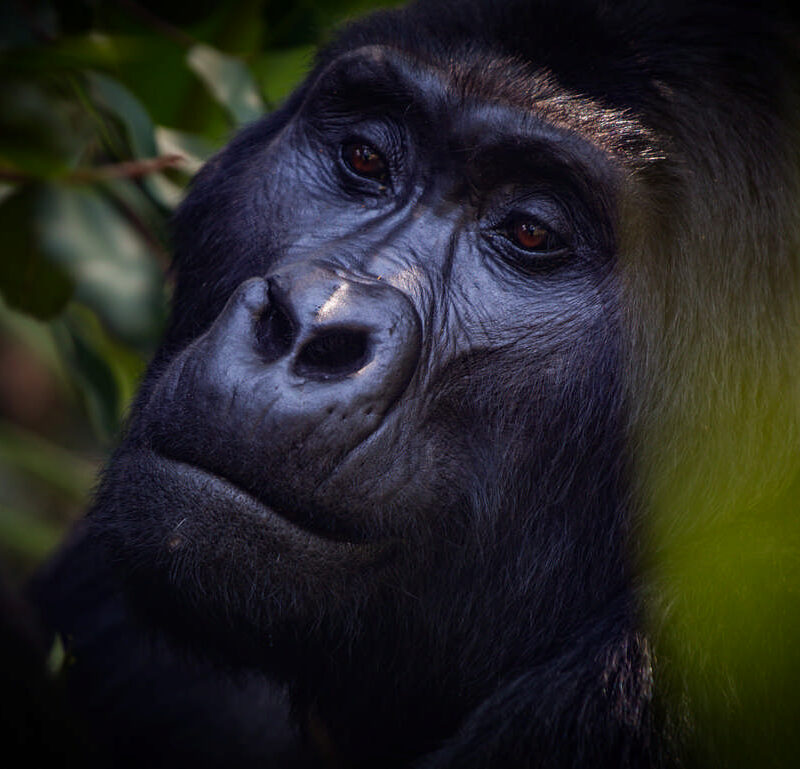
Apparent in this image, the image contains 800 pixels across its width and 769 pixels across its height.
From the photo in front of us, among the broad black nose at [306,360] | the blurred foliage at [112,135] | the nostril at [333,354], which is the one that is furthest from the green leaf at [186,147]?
the nostril at [333,354]

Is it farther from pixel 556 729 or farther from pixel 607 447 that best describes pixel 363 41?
pixel 556 729

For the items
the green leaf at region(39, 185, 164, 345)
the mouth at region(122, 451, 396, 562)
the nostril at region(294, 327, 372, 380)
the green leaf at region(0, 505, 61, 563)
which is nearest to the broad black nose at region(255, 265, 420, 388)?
the nostril at region(294, 327, 372, 380)

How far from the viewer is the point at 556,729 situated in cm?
256

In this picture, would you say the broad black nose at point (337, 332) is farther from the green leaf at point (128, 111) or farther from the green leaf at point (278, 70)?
the green leaf at point (278, 70)

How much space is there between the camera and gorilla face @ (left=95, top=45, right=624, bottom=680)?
2.42 meters

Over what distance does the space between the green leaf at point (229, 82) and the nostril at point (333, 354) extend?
5.16ft

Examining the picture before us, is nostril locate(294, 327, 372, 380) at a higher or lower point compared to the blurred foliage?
higher

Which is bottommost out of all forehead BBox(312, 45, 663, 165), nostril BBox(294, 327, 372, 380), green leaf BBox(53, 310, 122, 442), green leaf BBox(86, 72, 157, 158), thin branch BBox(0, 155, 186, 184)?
green leaf BBox(53, 310, 122, 442)

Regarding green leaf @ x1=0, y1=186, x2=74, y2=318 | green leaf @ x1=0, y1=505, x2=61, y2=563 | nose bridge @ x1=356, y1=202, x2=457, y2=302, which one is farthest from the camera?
green leaf @ x1=0, y1=505, x2=61, y2=563

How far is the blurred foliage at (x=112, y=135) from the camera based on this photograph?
3531mm

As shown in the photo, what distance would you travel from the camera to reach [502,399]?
2637mm

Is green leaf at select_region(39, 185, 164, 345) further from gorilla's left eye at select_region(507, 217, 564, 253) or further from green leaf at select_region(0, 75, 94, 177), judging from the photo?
gorilla's left eye at select_region(507, 217, 564, 253)

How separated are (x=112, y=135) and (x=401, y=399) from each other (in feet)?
6.56

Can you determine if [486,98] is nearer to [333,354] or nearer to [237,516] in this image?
[333,354]
